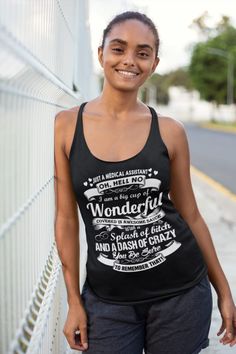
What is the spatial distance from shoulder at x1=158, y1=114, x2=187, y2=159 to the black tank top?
0.06ft

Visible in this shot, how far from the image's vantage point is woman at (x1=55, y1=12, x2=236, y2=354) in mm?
2043

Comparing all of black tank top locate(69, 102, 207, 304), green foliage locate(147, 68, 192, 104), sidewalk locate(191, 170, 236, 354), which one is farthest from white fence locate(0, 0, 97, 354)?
green foliage locate(147, 68, 192, 104)

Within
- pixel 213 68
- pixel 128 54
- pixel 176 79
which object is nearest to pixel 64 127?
pixel 128 54

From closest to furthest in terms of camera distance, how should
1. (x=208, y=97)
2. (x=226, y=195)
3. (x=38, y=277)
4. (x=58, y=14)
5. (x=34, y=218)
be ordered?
(x=34, y=218), (x=38, y=277), (x=58, y=14), (x=226, y=195), (x=208, y=97)

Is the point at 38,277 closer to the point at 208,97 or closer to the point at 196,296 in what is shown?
the point at 196,296

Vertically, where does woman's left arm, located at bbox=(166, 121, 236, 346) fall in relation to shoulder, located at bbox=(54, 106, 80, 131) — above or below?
below

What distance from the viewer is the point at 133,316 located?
6.97ft

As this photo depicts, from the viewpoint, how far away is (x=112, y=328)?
2127mm

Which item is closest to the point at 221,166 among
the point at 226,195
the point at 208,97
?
the point at 226,195

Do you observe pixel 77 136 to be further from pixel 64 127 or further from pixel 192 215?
pixel 192 215

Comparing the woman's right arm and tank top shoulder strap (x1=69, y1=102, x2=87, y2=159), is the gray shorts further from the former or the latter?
tank top shoulder strap (x1=69, y1=102, x2=87, y2=159)

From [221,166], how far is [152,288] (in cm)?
1350

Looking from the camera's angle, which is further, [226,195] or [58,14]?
[226,195]

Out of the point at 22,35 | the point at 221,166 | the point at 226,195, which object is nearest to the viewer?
the point at 22,35
